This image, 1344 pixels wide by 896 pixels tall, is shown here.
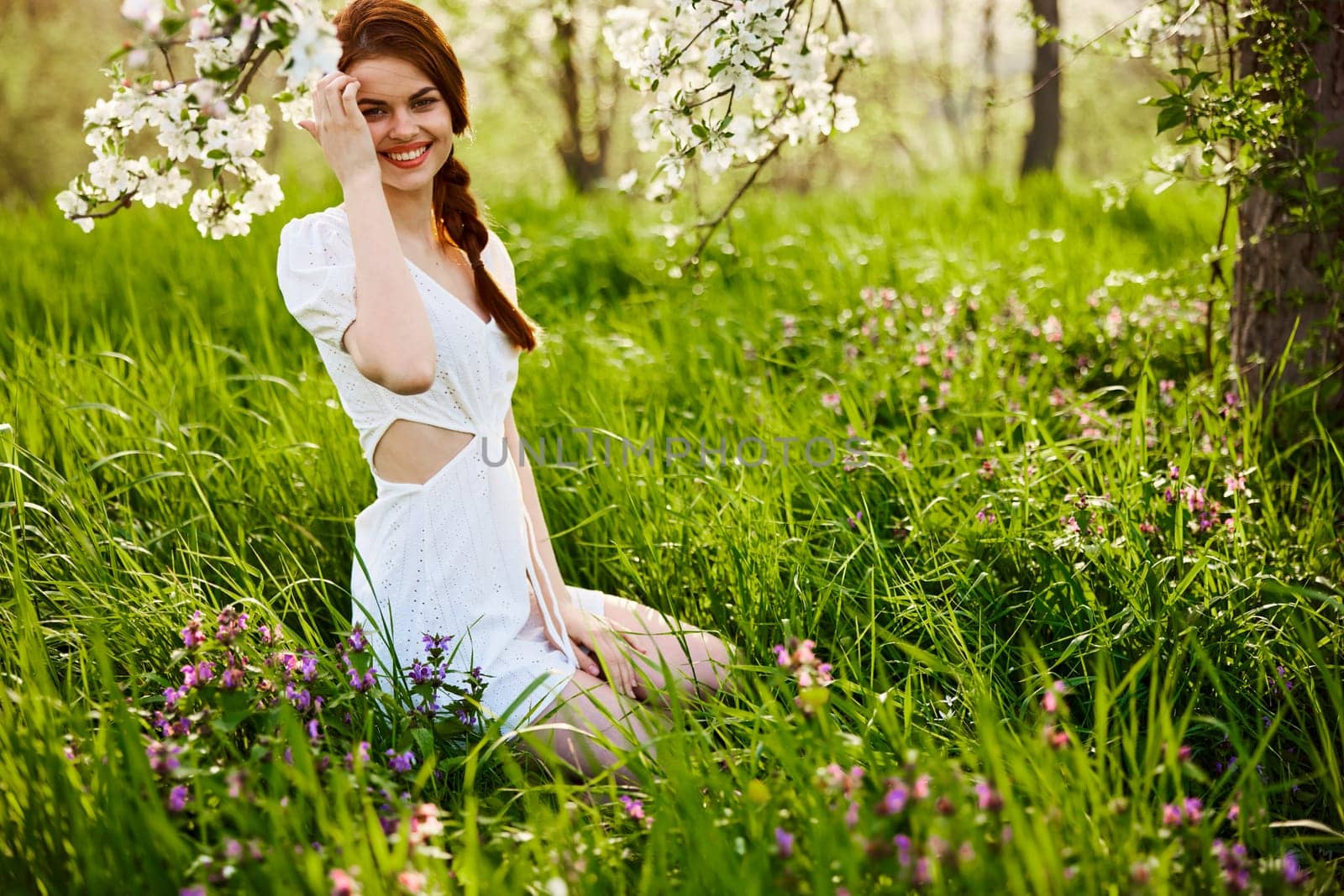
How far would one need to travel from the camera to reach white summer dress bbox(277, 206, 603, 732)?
90.4 inches

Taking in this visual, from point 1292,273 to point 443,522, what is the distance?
2.76 m

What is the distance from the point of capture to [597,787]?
202cm

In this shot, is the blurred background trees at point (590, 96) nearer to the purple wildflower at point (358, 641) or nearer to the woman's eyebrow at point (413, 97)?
the woman's eyebrow at point (413, 97)

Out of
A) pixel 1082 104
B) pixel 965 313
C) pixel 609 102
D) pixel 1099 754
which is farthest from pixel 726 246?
pixel 1082 104

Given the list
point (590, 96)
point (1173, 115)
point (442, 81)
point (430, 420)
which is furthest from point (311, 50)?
point (590, 96)

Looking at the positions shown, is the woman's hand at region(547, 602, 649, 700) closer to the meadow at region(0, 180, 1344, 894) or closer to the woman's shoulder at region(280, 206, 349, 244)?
the meadow at region(0, 180, 1344, 894)

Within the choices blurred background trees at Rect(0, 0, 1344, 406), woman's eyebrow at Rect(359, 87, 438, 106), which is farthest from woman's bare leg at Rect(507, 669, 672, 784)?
blurred background trees at Rect(0, 0, 1344, 406)

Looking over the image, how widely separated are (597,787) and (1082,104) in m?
37.7

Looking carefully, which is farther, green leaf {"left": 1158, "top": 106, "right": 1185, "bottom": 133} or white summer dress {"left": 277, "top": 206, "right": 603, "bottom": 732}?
green leaf {"left": 1158, "top": 106, "right": 1185, "bottom": 133}

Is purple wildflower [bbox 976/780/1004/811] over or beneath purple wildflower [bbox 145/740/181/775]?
beneath

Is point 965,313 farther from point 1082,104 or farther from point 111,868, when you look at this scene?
point 1082,104

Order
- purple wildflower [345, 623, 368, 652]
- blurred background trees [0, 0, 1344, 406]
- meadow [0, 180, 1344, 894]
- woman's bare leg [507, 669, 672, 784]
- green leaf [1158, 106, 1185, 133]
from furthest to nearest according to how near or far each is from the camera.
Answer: blurred background trees [0, 0, 1344, 406]
green leaf [1158, 106, 1185, 133]
woman's bare leg [507, 669, 672, 784]
purple wildflower [345, 623, 368, 652]
meadow [0, 180, 1344, 894]

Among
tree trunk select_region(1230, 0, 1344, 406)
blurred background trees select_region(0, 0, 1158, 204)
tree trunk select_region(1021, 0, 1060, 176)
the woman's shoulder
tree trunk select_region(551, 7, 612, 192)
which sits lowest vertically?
tree trunk select_region(1230, 0, 1344, 406)

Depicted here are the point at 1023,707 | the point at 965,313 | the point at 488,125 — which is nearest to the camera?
the point at 1023,707
